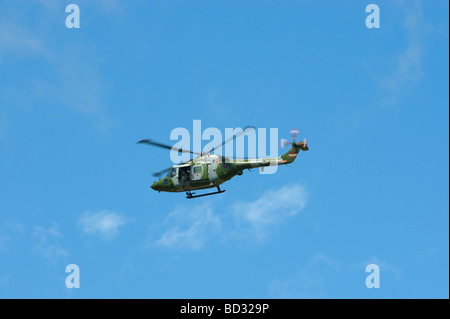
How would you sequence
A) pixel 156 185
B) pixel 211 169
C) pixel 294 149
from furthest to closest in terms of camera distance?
pixel 156 185 < pixel 211 169 < pixel 294 149

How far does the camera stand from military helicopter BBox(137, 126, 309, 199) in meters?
54.6

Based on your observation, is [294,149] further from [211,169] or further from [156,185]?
[156,185]

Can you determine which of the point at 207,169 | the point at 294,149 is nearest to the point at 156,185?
the point at 207,169

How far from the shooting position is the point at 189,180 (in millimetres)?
57625

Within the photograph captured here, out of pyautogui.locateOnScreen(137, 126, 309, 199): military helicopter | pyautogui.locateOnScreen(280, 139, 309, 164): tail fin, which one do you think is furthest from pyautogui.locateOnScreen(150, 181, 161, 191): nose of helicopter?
pyautogui.locateOnScreen(280, 139, 309, 164): tail fin

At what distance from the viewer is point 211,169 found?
185 feet

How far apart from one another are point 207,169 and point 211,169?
38cm

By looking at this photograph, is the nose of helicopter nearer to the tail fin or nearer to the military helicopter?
the military helicopter

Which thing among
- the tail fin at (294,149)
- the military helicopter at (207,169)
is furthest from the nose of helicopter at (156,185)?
the tail fin at (294,149)

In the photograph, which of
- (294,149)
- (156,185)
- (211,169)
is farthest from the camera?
(156,185)

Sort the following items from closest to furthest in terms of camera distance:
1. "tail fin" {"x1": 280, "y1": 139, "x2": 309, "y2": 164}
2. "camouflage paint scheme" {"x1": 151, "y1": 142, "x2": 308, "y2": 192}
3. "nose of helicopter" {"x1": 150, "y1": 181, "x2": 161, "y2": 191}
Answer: "tail fin" {"x1": 280, "y1": 139, "x2": 309, "y2": 164}, "camouflage paint scheme" {"x1": 151, "y1": 142, "x2": 308, "y2": 192}, "nose of helicopter" {"x1": 150, "y1": 181, "x2": 161, "y2": 191}
